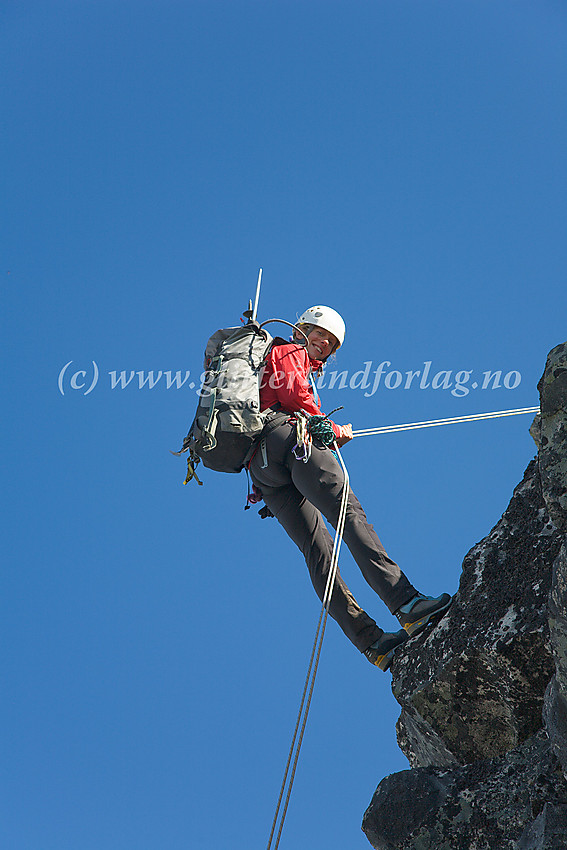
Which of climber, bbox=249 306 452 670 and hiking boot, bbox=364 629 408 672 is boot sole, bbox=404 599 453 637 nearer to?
climber, bbox=249 306 452 670

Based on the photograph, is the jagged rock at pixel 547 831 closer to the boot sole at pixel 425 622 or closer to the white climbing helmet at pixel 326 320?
the boot sole at pixel 425 622

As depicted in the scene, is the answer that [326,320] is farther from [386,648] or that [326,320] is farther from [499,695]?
[499,695]

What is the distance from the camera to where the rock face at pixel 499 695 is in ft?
16.6

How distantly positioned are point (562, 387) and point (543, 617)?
5.71 feet

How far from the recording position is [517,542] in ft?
21.6

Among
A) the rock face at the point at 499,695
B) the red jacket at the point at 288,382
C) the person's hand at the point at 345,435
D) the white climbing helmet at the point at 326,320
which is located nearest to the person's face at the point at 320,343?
the white climbing helmet at the point at 326,320

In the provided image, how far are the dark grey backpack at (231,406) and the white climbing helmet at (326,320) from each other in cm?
79

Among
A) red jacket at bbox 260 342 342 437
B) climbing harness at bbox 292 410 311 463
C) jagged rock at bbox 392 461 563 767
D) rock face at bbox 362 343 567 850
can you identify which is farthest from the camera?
→ red jacket at bbox 260 342 342 437

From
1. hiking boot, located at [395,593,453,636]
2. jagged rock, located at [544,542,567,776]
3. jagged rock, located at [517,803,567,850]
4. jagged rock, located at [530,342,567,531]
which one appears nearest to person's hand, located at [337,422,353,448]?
hiking boot, located at [395,593,453,636]

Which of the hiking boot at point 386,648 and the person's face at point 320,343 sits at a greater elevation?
the person's face at point 320,343

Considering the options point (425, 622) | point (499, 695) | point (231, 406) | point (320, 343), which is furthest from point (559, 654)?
point (320, 343)

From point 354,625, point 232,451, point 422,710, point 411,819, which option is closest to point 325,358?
point 232,451

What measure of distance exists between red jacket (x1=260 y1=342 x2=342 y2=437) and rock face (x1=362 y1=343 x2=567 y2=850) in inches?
80.1

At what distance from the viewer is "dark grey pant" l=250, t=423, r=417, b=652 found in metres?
7.19
